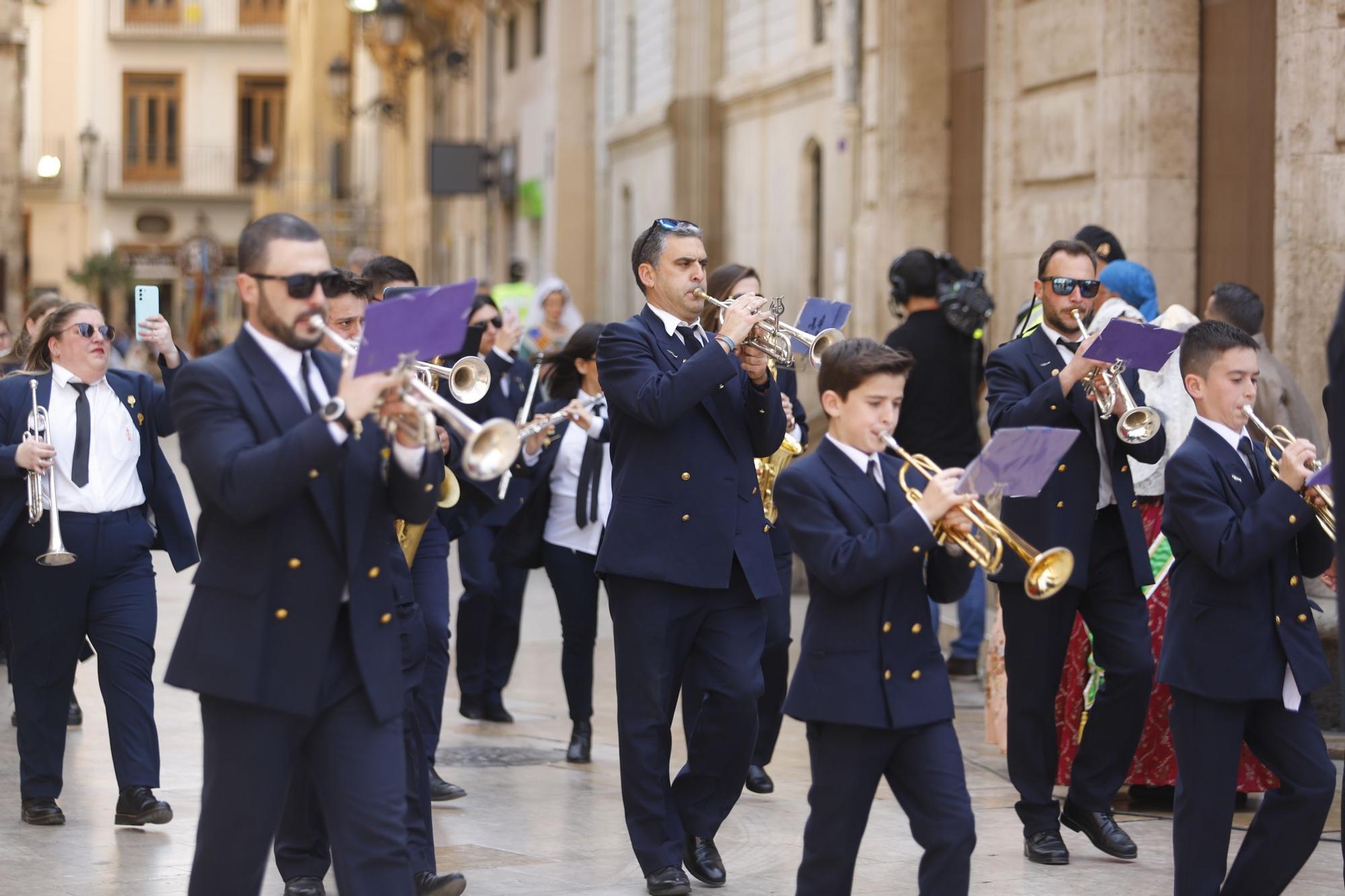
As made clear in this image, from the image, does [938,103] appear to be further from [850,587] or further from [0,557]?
[850,587]

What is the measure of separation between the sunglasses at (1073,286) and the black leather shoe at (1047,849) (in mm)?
1903

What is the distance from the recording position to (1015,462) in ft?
17.1

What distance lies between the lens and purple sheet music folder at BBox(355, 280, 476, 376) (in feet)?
15.1

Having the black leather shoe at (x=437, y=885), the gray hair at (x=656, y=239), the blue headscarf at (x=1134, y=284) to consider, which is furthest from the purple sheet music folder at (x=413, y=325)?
the blue headscarf at (x=1134, y=284)

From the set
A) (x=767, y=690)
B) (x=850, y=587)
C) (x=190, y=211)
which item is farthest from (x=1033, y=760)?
(x=190, y=211)

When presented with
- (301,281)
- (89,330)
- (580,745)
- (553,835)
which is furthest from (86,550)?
(301,281)

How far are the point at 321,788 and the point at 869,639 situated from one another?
57.6 inches

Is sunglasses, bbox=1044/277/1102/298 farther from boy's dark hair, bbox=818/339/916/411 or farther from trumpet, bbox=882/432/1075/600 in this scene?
trumpet, bbox=882/432/1075/600

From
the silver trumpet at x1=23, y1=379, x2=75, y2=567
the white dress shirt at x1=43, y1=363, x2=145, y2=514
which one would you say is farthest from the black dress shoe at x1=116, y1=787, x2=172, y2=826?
the white dress shirt at x1=43, y1=363, x2=145, y2=514

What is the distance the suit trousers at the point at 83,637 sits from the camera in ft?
25.3

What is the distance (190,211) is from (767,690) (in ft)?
189

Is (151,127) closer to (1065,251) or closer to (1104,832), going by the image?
(1065,251)

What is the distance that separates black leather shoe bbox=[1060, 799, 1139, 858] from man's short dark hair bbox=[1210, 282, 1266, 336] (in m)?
2.14

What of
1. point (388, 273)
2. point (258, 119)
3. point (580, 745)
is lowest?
point (580, 745)
